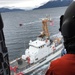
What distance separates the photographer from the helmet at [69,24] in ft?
2.39

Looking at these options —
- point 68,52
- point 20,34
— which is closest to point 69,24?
point 68,52

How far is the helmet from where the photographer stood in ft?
2.39

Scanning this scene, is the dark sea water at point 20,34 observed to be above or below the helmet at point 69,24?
below

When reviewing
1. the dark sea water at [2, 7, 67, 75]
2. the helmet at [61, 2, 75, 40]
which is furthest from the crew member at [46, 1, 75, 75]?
the dark sea water at [2, 7, 67, 75]

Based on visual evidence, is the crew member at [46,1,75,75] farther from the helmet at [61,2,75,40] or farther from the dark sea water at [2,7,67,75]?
the dark sea water at [2,7,67,75]

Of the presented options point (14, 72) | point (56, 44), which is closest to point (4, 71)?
point (14, 72)

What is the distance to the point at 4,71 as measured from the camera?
4.59ft

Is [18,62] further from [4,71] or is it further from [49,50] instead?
[4,71]

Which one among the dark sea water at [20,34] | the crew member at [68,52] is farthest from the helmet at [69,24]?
the dark sea water at [20,34]

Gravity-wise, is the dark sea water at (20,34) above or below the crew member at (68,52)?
below

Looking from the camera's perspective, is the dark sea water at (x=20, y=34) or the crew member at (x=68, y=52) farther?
the dark sea water at (x=20, y=34)

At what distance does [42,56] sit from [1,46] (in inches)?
489

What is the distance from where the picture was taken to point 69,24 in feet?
2.40

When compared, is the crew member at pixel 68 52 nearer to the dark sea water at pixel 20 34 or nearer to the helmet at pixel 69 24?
the helmet at pixel 69 24
